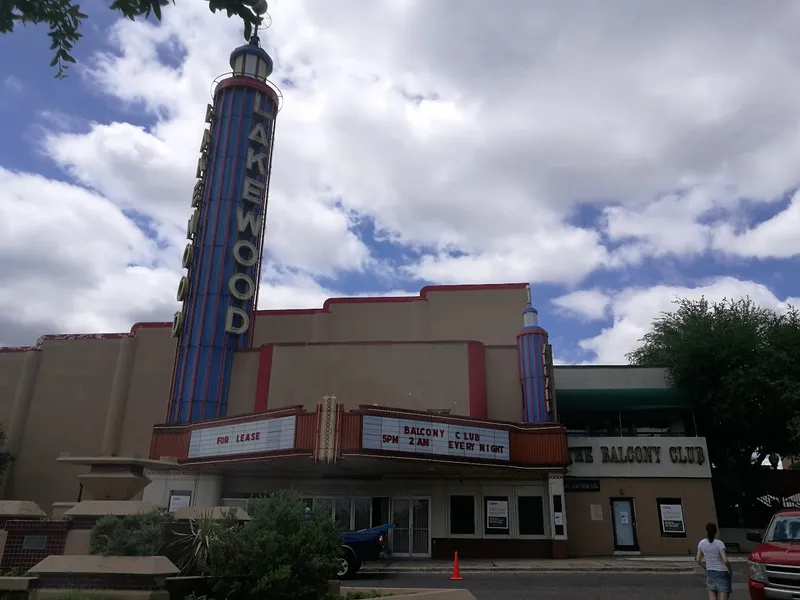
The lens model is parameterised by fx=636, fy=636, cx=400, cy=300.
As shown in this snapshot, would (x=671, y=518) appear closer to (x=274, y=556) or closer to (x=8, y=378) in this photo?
(x=274, y=556)

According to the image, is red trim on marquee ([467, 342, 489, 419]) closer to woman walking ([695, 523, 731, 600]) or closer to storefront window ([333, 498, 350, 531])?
storefront window ([333, 498, 350, 531])

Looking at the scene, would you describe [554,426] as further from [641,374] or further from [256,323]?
[256,323]

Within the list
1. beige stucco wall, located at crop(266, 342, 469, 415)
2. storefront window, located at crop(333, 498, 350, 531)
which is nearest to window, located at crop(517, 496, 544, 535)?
beige stucco wall, located at crop(266, 342, 469, 415)

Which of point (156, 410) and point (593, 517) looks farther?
point (156, 410)

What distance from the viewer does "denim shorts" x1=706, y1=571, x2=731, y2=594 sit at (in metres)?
10.8

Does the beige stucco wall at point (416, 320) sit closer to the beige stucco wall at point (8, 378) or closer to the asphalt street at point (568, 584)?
the beige stucco wall at point (8, 378)

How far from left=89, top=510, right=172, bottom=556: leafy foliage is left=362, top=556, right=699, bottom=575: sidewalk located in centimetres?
1168

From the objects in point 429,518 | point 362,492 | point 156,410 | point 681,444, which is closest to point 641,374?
point 681,444

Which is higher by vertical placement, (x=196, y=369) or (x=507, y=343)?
(x=507, y=343)

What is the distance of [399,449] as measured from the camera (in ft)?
78.3

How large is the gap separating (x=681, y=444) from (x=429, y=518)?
11800mm

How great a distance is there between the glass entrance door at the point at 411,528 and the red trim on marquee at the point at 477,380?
4418mm

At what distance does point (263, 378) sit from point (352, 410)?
22.6 feet

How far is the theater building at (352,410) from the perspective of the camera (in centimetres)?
2541
